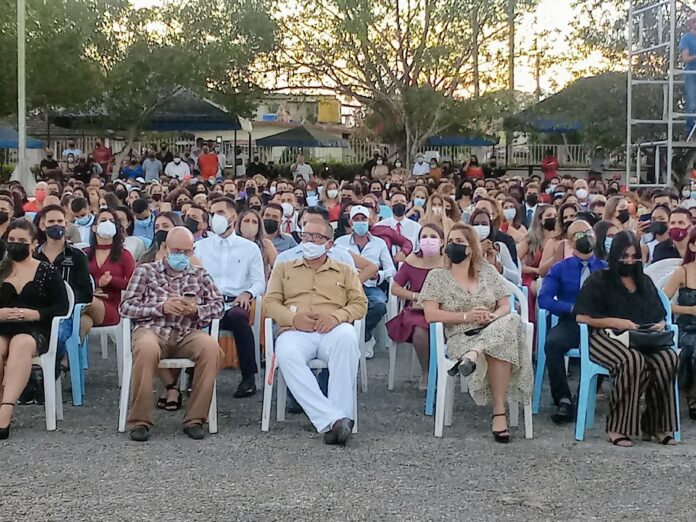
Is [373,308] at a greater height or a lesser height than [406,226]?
lesser

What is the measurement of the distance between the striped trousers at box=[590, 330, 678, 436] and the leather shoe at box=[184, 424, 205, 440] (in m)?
2.47

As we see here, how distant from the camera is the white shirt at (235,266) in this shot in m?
8.05

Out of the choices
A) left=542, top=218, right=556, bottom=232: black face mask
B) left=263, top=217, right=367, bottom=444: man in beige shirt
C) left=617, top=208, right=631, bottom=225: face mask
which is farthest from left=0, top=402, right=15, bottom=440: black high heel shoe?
left=617, top=208, right=631, bottom=225: face mask

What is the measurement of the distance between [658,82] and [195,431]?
8.43m

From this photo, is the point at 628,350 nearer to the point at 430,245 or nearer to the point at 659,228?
the point at 430,245

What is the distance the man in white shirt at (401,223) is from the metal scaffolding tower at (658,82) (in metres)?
3.49

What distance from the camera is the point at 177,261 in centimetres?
688

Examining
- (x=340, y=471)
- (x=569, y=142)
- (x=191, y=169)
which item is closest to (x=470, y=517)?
(x=340, y=471)

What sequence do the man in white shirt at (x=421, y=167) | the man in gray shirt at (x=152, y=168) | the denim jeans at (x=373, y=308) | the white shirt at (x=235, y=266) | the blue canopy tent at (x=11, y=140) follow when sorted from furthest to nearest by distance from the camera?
the blue canopy tent at (x=11, y=140) → the man in white shirt at (x=421, y=167) → the man in gray shirt at (x=152, y=168) → the denim jeans at (x=373, y=308) → the white shirt at (x=235, y=266)

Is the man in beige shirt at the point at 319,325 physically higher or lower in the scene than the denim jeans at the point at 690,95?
lower

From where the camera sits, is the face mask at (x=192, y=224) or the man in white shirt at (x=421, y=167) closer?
the face mask at (x=192, y=224)

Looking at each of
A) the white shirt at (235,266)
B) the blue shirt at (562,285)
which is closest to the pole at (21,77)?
the white shirt at (235,266)

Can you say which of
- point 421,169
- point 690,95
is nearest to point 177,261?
point 690,95

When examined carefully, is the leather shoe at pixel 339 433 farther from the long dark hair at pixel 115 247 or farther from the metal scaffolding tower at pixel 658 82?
the metal scaffolding tower at pixel 658 82
